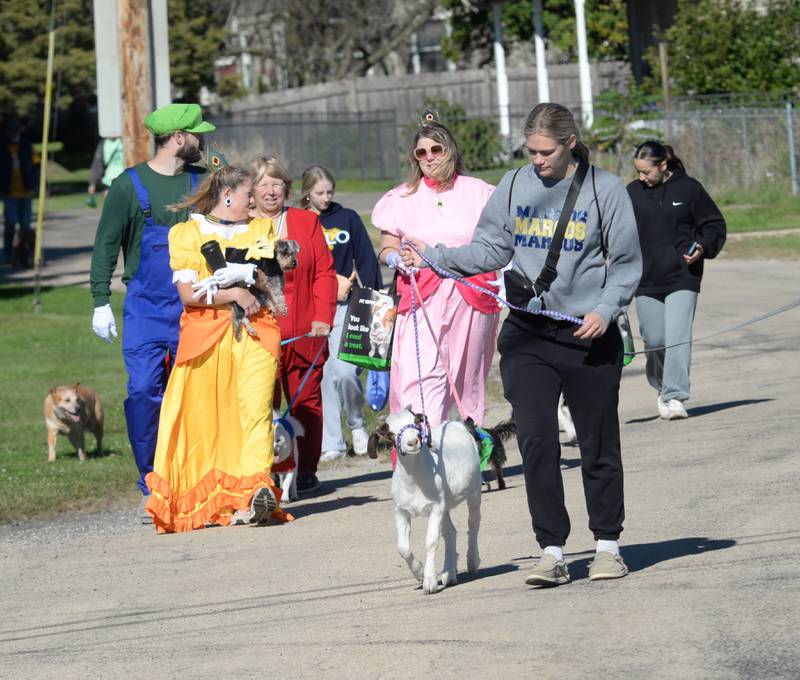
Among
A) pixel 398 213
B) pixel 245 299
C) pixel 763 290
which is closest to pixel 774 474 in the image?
pixel 398 213

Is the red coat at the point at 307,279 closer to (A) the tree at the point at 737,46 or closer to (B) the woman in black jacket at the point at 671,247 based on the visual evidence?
(B) the woman in black jacket at the point at 671,247

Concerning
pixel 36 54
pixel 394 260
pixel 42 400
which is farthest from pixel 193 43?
pixel 394 260

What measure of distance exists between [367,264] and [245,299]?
2.21 metres

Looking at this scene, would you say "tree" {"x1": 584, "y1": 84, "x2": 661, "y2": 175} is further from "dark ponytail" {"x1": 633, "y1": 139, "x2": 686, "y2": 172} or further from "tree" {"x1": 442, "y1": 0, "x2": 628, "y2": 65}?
"dark ponytail" {"x1": 633, "y1": 139, "x2": 686, "y2": 172}

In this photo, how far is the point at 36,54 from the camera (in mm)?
50812

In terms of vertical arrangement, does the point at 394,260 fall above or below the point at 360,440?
above

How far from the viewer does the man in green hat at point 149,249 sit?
367 inches

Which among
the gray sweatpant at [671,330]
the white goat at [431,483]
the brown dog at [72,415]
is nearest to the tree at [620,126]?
the gray sweatpant at [671,330]

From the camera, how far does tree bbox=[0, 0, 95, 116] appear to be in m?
49.7

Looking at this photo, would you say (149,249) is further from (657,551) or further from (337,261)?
(657,551)

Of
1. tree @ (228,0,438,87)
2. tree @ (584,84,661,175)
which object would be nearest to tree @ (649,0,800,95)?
tree @ (584,84,661,175)

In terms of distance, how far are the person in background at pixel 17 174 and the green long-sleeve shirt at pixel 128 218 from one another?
1818 centimetres

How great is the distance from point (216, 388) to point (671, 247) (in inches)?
156

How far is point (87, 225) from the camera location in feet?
117
